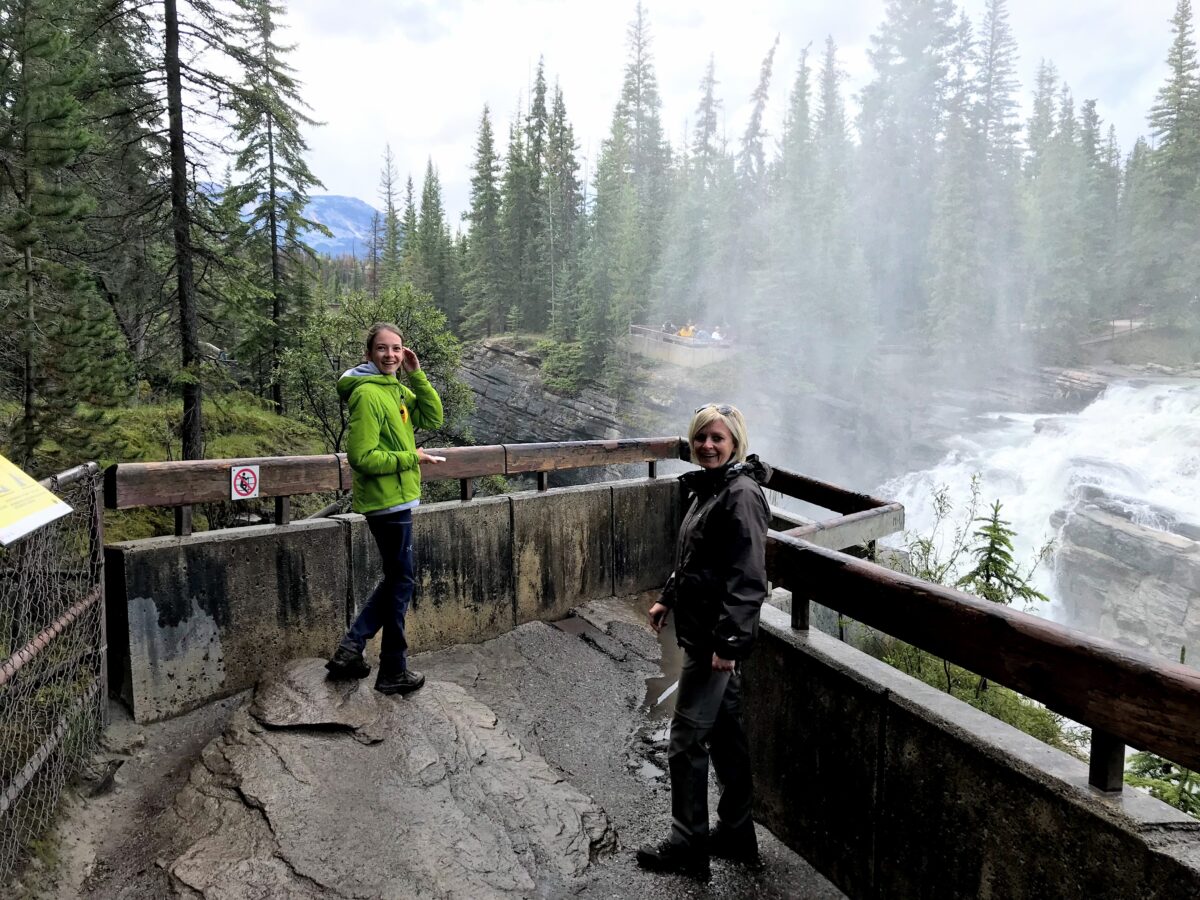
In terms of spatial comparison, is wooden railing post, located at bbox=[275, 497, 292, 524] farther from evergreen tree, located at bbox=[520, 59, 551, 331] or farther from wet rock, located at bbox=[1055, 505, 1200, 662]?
evergreen tree, located at bbox=[520, 59, 551, 331]

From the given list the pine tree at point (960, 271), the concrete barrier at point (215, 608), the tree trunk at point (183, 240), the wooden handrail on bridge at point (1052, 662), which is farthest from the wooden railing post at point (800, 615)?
the pine tree at point (960, 271)

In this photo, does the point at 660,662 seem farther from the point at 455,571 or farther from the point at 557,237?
the point at 557,237

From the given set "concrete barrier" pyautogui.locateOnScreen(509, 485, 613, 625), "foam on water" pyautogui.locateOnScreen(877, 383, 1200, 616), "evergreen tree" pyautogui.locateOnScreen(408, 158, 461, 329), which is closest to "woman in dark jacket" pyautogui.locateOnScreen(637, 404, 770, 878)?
"concrete barrier" pyautogui.locateOnScreen(509, 485, 613, 625)

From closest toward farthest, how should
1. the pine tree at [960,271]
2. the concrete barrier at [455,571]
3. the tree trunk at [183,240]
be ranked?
the concrete barrier at [455,571] < the tree trunk at [183,240] < the pine tree at [960,271]

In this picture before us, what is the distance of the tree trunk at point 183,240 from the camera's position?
12664 mm

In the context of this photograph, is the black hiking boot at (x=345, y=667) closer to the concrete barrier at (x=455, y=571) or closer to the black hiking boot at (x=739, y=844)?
the concrete barrier at (x=455, y=571)

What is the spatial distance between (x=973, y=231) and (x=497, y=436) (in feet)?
104

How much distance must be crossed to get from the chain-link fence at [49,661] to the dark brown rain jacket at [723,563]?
96.5 inches

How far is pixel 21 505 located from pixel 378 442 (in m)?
1.63

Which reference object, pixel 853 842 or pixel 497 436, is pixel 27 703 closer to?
pixel 853 842

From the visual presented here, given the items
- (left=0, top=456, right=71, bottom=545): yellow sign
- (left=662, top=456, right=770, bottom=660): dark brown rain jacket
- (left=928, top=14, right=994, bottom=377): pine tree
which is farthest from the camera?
(left=928, top=14, right=994, bottom=377): pine tree

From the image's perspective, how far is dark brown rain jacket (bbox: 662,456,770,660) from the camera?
2.60 metres

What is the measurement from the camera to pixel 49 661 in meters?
3.14

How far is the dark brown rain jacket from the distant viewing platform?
1576 inches
